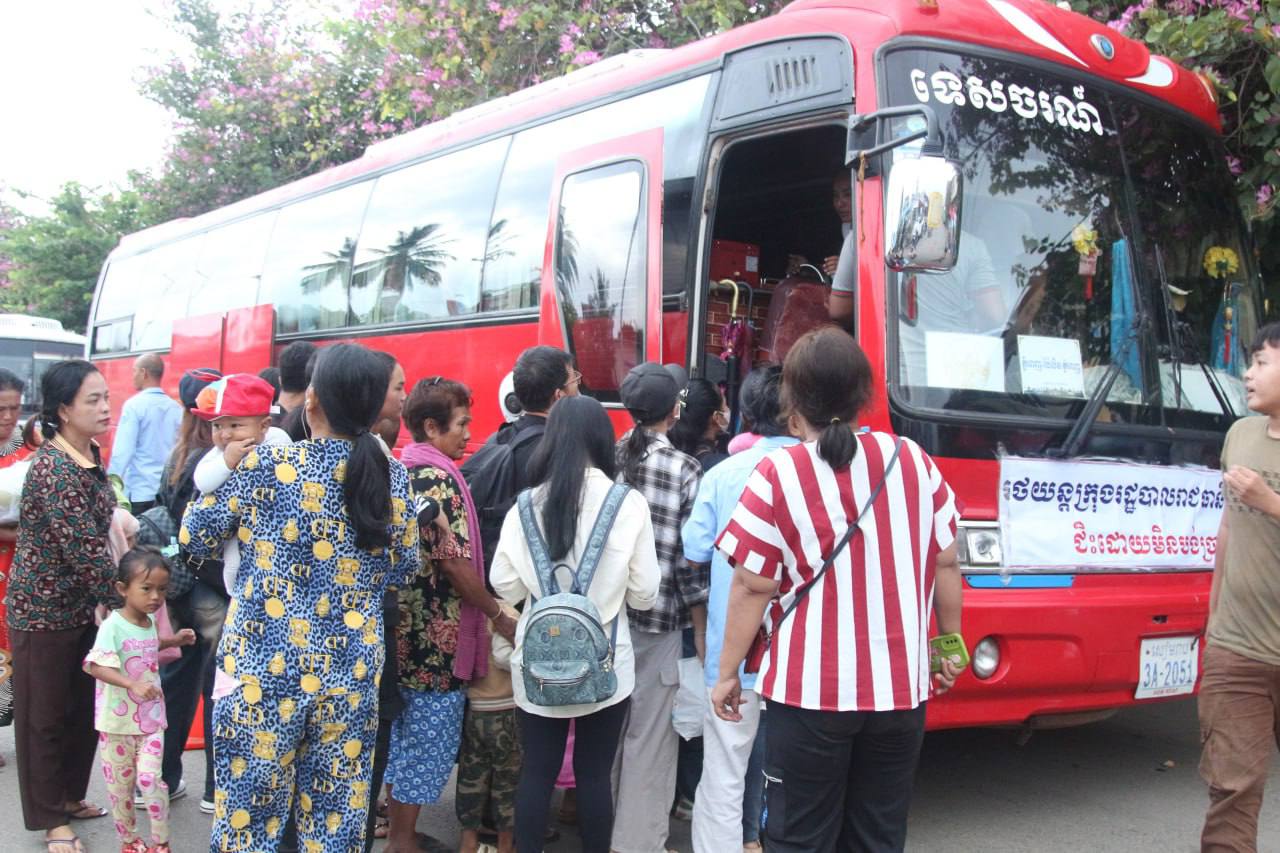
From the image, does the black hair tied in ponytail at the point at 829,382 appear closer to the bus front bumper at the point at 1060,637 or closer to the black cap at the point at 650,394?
the black cap at the point at 650,394

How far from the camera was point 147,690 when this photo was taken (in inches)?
162

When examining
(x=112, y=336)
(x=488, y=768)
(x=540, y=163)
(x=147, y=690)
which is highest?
(x=540, y=163)

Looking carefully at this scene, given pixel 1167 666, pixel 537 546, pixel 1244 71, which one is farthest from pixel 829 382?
pixel 1244 71

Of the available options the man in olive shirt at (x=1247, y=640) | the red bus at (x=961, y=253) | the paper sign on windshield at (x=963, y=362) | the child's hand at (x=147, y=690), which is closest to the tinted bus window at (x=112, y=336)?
the red bus at (x=961, y=253)

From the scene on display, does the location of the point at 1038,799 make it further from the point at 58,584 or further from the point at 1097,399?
the point at 58,584

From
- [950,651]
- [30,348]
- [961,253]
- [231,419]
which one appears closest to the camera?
[950,651]

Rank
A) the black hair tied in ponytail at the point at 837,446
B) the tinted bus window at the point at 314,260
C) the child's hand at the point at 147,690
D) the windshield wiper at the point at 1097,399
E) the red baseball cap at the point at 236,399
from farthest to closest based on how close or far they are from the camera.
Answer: the tinted bus window at the point at 314,260 < the windshield wiper at the point at 1097,399 < the child's hand at the point at 147,690 < the red baseball cap at the point at 236,399 < the black hair tied in ponytail at the point at 837,446

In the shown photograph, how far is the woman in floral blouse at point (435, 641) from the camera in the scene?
13.1ft

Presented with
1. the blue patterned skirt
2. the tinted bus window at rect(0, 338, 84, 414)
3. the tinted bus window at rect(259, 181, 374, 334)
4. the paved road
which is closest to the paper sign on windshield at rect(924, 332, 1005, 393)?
the paved road

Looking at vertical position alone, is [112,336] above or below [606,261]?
above

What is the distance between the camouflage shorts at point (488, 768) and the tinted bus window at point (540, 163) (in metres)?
2.71

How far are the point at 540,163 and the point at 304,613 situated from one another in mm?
4016

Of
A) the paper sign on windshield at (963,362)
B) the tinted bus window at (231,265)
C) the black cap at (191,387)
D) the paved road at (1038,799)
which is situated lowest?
the paved road at (1038,799)

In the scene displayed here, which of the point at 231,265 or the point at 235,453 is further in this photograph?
the point at 231,265
